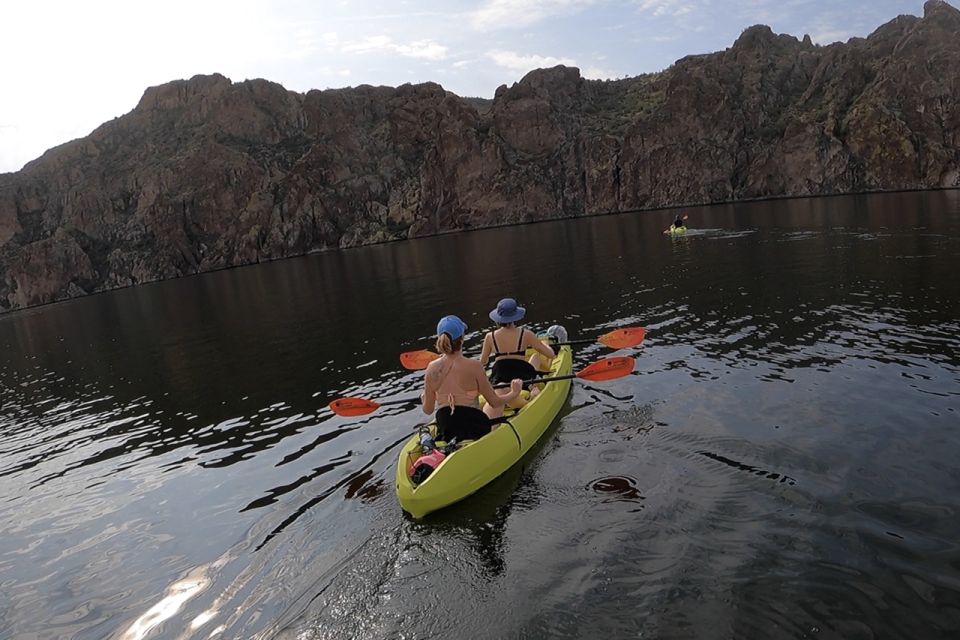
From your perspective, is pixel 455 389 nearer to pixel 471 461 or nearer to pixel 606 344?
pixel 471 461

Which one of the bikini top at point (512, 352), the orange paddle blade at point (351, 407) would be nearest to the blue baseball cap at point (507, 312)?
the bikini top at point (512, 352)

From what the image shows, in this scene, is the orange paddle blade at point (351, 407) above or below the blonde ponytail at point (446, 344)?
below

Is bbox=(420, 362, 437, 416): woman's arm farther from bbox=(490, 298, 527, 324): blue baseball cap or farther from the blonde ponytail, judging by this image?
bbox=(490, 298, 527, 324): blue baseball cap

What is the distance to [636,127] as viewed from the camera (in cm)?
11894

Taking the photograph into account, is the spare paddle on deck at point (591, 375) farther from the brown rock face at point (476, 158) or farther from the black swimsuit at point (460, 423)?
the brown rock face at point (476, 158)

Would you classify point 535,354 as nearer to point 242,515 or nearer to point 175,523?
point 242,515

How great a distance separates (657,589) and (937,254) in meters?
26.4

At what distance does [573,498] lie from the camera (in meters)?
9.48

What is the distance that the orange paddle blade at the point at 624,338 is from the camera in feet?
52.4

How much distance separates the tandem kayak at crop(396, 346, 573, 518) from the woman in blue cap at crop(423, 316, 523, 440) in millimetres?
295

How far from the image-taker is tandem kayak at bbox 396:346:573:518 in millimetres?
9172

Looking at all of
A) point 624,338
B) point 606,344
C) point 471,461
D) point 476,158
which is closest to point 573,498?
point 471,461

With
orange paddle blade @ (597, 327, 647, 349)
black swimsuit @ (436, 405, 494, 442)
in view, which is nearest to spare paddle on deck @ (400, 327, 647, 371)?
orange paddle blade @ (597, 327, 647, 349)

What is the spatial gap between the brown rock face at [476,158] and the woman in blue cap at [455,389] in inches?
4039
